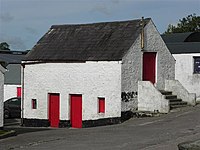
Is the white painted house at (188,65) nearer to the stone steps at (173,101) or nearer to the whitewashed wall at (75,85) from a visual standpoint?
the stone steps at (173,101)

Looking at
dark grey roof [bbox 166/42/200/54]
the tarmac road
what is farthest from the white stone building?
the tarmac road

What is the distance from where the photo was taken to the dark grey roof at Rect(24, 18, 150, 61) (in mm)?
25344

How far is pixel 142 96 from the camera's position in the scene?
2489cm

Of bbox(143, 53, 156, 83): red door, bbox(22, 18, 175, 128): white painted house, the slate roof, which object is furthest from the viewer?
the slate roof

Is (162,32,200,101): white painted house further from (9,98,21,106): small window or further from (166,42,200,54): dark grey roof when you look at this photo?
(9,98,21,106): small window

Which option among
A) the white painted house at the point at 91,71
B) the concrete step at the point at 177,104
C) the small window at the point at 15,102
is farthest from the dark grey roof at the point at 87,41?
the small window at the point at 15,102

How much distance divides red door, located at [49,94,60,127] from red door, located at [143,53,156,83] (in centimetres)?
559

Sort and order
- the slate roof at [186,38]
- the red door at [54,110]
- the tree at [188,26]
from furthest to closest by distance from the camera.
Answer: the tree at [188,26]
the slate roof at [186,38]
the red door at [54,110]

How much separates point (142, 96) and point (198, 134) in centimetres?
901

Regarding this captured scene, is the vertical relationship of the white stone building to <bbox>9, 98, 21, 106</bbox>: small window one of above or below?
above

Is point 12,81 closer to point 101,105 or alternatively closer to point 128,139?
point 101,105

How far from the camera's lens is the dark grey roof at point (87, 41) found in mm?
25344

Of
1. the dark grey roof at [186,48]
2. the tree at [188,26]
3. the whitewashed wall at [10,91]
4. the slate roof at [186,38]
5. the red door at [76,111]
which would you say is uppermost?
the tree at [188,26]

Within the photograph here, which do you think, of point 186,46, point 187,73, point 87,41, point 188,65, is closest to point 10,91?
point 87,41
